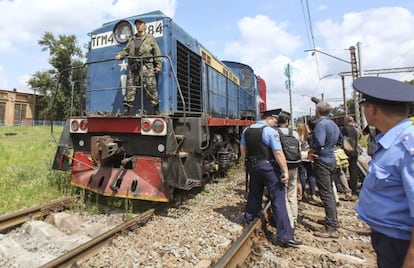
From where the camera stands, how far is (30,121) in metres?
49.9

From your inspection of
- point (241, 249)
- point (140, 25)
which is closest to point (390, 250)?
point (241, 249)

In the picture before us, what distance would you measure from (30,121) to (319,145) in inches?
2122

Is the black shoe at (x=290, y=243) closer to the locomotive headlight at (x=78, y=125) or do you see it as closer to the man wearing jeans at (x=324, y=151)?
the man wearing jeans at (x=324, y=151)

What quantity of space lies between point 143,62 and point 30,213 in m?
3.00

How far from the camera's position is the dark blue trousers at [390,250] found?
172 cm

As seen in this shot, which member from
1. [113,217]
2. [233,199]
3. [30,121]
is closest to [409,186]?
[113,217]

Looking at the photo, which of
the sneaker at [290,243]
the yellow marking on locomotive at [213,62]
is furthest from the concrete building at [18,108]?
the sneaker at [290,243]

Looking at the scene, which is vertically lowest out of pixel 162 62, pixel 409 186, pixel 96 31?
pixel 409 186

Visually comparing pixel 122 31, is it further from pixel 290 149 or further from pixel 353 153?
pixel 353 153

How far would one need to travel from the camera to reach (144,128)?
207 inches

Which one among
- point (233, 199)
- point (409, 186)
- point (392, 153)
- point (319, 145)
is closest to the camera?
point (409, 186)

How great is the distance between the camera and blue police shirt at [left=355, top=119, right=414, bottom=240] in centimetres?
159

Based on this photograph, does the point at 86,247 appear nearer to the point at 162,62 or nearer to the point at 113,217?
the point at 113,217

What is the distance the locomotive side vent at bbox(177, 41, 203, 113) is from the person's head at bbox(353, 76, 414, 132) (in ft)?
15.2
